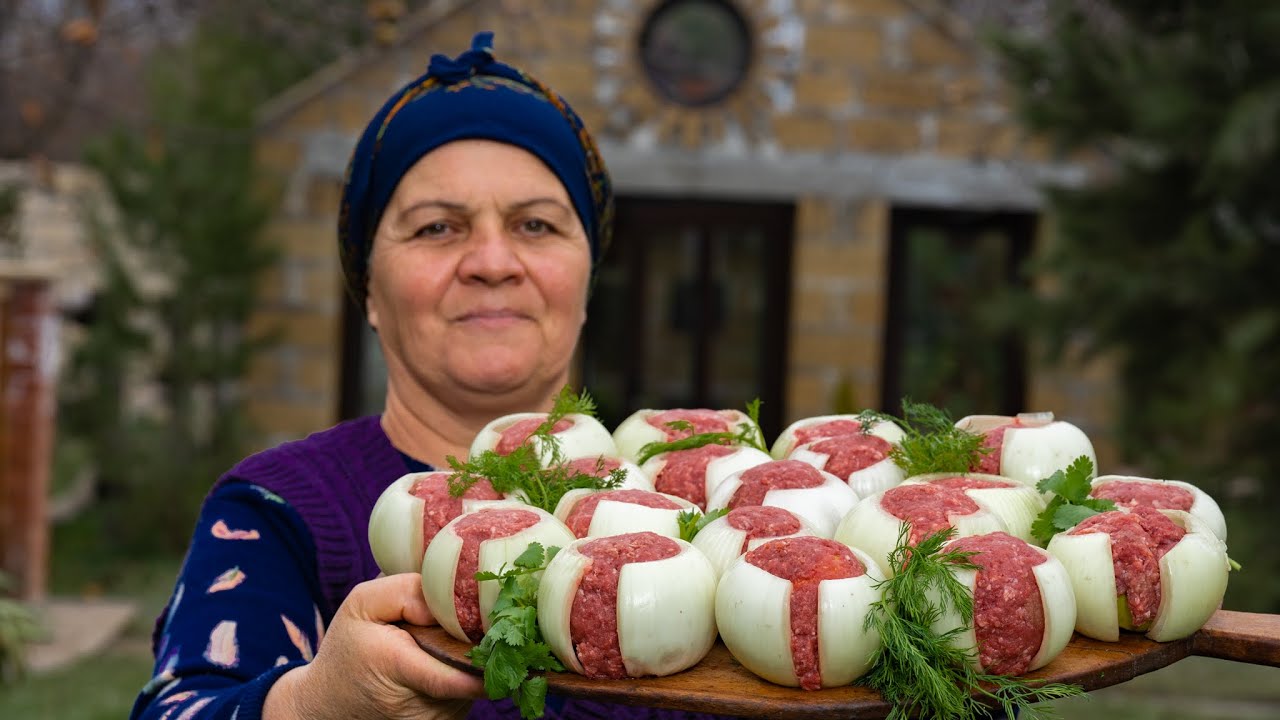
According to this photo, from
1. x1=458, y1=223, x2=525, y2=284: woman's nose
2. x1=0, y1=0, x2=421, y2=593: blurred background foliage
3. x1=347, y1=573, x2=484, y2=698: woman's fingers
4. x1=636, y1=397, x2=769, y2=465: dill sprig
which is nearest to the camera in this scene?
x1=347, y1=573, x2=484, y2=698: woman's fingers

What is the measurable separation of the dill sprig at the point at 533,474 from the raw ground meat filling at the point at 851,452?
0.35 meters

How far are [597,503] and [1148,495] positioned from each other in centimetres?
78

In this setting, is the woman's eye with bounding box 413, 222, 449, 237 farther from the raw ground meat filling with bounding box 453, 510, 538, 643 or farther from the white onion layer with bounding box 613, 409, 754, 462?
the raw ground meat filling with bounding box 453, 510, 538, 643

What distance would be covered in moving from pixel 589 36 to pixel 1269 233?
4388 millimetres

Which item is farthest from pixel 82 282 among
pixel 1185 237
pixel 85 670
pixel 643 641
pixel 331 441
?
pixel 643 641

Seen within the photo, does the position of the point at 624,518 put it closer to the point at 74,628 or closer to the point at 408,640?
the point at 408,640

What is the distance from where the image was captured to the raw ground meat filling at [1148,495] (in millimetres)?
1859

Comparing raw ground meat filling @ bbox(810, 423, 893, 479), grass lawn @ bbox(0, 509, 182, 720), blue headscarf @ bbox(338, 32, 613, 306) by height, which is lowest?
grass lawn @ bbox(0, 509, 182, 720)

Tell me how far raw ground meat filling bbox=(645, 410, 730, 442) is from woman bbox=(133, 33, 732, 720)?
0.28m

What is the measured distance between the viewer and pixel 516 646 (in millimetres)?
1555

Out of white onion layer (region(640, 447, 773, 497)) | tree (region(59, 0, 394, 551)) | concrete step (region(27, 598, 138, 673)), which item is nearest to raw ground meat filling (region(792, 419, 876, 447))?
white onion layer (region(640, 447, 773, 497))

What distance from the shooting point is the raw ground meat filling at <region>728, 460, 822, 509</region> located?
184 cm

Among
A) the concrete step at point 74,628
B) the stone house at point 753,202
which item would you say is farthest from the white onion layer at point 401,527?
the stone house at point 753,202

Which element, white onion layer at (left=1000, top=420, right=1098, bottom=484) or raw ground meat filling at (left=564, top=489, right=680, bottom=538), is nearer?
raw ground meat filling at (left=564, top=489, right=680, bottom=538)
